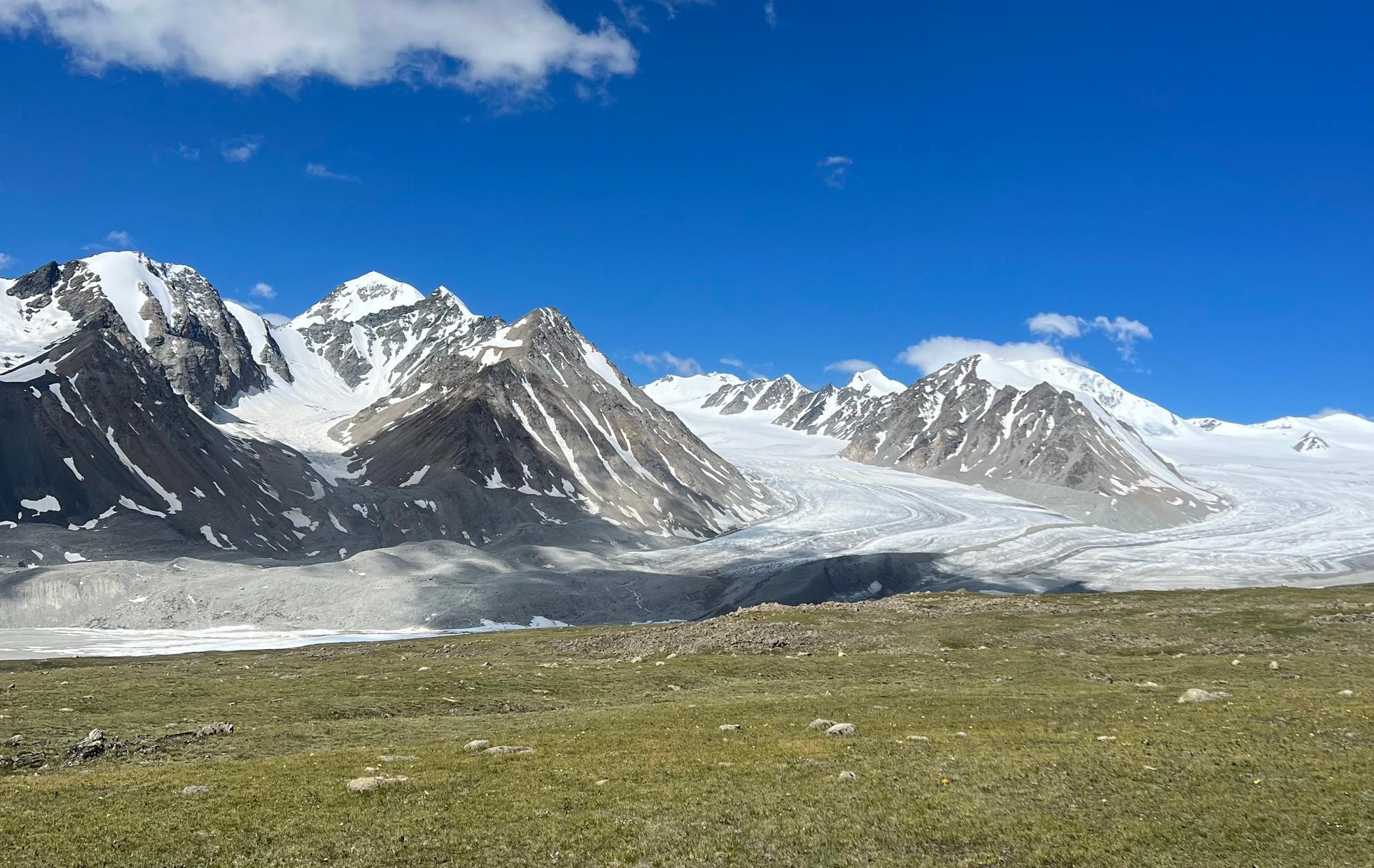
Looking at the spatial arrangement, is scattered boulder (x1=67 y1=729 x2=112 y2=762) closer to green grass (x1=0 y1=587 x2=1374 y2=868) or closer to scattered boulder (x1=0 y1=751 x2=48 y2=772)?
green grass (x1=0 y1=587 x2=1374 y2=868)

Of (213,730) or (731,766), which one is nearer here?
(731,766)

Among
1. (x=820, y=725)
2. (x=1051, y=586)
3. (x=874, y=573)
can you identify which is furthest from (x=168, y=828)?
(x=1051, y=586)

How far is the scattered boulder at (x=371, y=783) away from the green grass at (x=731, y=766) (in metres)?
0.46

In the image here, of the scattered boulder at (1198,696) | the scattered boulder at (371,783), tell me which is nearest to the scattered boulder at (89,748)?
the scattered boulder at (371,783)

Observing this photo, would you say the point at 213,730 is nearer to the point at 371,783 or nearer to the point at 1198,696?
the point at 371,783

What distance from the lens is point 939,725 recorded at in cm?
3253

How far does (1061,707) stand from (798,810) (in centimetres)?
1912

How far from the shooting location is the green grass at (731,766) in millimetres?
18906

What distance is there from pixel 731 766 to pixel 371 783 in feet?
33.4

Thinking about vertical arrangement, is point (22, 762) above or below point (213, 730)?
above

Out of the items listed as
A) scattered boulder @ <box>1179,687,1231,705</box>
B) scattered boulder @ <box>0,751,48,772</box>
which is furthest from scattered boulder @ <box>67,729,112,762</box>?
scattered boulder @ <box>1179,687,1231,705</box>

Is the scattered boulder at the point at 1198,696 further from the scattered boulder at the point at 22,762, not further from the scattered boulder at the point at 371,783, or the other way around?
the scattered boulder at the point at 22,762

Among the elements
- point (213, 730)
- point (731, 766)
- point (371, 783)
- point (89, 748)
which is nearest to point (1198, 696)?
point (731, 766)

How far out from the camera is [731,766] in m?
25.8
